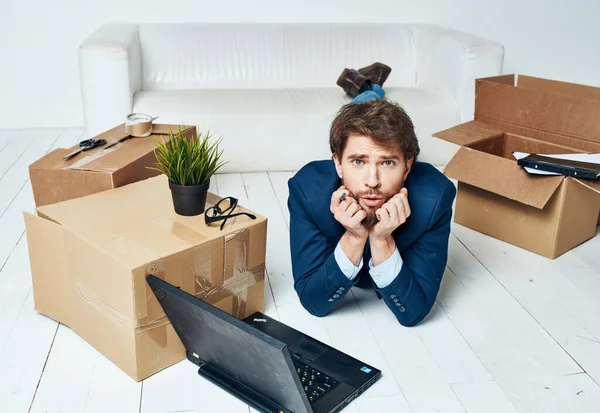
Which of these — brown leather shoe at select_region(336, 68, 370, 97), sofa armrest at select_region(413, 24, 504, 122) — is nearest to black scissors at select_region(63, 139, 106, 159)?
brown leather shoe at select_region(336, 68, 370, 97)

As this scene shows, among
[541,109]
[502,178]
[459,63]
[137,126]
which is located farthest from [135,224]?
[459,63]

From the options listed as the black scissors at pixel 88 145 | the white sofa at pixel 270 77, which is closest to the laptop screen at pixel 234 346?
the black scissors at pixel 88 145

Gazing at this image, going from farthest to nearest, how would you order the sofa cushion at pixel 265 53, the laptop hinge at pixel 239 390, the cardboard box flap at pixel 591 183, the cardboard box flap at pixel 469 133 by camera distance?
1. the sofa cushion at pixel 265 53
2. the cardboard box flap at pixel 469 133
3. the cardboard box flap at pixel 591 183
4. the laptop hinge at pixel 239 390

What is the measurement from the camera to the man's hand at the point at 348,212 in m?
1.71

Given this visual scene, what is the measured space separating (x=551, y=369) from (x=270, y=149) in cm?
181

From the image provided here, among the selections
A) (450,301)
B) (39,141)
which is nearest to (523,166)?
(450,301)

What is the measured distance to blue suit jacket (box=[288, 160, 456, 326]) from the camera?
1.84 meters

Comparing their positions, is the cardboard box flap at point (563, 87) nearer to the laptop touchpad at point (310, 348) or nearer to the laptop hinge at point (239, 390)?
the laptop touchpad at point (310, 348)

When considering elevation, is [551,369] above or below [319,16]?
below

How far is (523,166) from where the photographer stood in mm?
2340

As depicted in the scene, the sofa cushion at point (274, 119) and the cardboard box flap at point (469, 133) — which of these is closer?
the cardboard box flap at point (469, 133)

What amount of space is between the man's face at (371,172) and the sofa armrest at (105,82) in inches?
66.3

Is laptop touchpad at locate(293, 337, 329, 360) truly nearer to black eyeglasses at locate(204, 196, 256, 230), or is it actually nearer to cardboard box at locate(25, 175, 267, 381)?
cardboard box at locate(25, 175, 267, 381)

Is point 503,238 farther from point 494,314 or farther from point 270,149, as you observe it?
point 270,149
